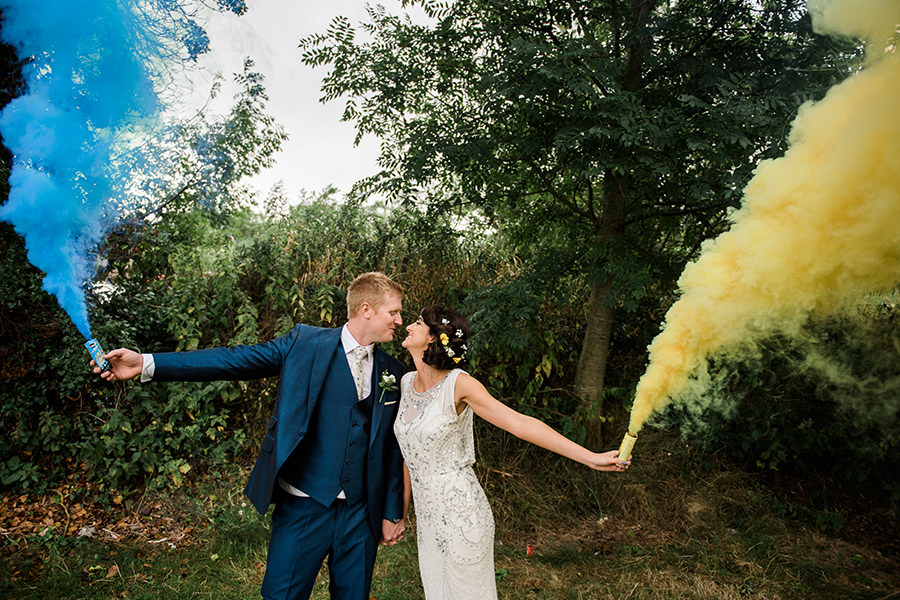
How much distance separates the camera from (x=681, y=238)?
654cm

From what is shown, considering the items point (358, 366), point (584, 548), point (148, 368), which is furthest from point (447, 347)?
point (584, 548)

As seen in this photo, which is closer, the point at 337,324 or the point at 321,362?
the point at 321,362

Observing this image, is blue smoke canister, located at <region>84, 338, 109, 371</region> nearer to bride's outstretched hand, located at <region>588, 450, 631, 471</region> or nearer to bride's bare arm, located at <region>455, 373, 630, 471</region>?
bride's bare arm, located at <region>455, 373, 630, 471</region>

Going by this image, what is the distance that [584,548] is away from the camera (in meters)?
5.53

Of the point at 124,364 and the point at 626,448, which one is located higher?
the point at 124,364

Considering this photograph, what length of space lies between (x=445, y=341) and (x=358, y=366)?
0.52 m

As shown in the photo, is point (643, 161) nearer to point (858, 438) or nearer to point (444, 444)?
point (444, 444)

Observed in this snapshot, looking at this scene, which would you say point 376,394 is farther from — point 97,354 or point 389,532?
point 97,354

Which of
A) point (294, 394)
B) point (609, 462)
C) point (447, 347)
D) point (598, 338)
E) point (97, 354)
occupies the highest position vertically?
point (598, 338)

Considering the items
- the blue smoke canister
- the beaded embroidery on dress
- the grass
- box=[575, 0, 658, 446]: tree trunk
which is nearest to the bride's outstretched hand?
the beaded embroidery on dress

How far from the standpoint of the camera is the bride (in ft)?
9.90

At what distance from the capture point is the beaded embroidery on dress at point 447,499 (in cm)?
302

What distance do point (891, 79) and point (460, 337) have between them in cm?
224

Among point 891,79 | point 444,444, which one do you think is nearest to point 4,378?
point 444,444
